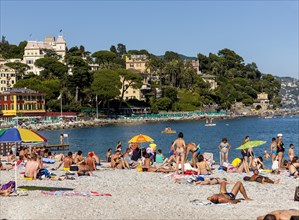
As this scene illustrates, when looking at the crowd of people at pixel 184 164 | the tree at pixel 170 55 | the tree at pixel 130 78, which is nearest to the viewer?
the crowd of people at pixel 184 164

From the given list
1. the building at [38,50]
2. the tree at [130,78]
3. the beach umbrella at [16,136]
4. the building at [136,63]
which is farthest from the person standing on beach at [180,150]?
the building at [136,63]

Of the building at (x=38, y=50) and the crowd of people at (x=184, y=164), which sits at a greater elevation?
the building at (x=38, y=50)

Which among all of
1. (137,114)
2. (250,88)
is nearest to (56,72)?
(137,114)

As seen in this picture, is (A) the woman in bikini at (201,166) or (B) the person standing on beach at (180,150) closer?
(A) the woman in bikini at (201,166)

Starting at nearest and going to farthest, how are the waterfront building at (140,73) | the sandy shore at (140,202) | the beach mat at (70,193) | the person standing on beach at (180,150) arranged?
the sandy shore at (140,202) < the beach mat at (70,193) < the person standing on beach at (180,150) < the waterfront building at (140,73)

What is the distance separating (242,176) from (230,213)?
699 cm

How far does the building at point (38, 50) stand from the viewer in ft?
451

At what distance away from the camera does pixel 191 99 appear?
137375 millimetres

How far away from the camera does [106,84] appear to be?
107 metres

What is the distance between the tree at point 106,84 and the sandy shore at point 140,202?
3435 inches

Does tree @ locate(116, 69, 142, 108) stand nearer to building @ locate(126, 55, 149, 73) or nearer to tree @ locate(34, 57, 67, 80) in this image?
tree @ locate(34, 57, 67, 80)

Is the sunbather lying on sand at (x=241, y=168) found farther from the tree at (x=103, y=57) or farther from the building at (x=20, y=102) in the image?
the tree at (x=103, y=57)

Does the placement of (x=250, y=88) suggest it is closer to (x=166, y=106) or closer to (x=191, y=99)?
(x=191, y=99)

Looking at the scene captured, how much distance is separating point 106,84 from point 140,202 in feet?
304
